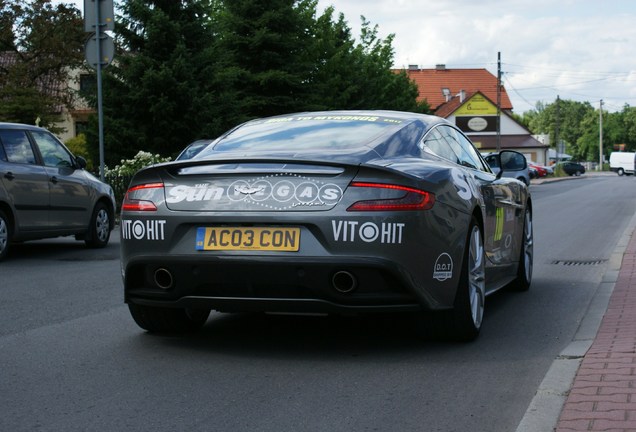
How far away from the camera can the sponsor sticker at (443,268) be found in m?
5.57

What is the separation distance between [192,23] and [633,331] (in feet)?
77.6

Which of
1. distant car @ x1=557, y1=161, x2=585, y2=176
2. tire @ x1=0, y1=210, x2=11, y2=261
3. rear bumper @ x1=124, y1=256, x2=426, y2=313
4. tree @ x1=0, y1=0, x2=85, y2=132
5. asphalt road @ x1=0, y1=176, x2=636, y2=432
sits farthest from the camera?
distant car @ x1=557, y1=161, x2=585, y2=176

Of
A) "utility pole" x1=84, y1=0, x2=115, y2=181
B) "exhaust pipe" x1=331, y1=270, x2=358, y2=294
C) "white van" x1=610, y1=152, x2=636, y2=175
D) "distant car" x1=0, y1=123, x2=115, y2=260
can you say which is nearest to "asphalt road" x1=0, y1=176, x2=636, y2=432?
"exhaust pipe" x1=331, y1=270, x2=358, y2=294

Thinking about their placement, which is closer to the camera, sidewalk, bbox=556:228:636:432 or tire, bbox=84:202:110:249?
sidewalk, bbox=556:228:636:432

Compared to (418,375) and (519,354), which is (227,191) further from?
(519,354)

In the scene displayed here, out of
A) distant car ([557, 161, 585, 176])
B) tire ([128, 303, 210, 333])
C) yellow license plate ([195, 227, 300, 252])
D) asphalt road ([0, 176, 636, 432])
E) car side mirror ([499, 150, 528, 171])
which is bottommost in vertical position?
distant car ([557, 161, 585, 176])

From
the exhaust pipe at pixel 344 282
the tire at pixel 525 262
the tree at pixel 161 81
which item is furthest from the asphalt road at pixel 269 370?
the tree at pixel 161 81

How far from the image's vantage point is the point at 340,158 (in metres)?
5.53

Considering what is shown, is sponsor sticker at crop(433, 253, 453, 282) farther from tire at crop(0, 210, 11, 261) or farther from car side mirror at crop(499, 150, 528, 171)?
tire at crop(0, 210, 11, 261)

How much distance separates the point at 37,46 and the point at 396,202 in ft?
149

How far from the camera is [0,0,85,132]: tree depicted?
1828 inches

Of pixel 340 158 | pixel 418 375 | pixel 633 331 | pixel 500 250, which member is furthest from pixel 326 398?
pixel 500 250

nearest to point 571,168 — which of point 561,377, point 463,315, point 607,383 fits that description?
point 463,315

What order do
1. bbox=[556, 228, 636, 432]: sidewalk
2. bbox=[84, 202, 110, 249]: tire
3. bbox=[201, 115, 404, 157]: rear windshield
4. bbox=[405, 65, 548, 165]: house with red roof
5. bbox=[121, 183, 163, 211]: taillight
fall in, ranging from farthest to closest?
bbox=[405, 65, 548, 165]: house with red roof → bbox=[84, 202, 110, 249]: tire → bbox=[201, 115, 404, 157]: rear windshield → bbox=[121, 183, 163, 211]: taillight → bbox=[556, 228, 636, 432]: sidewalk
